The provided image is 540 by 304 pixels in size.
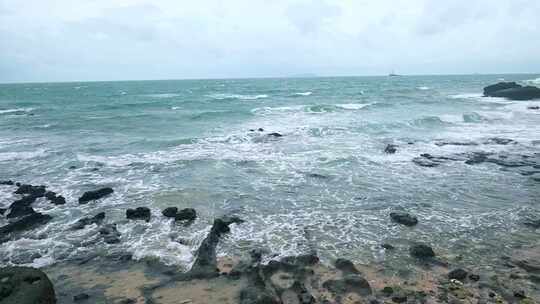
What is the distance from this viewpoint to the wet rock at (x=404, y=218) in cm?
1351

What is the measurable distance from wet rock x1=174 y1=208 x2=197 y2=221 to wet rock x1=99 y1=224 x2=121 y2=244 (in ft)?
6.46

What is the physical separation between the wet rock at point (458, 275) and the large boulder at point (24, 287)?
29.9 feet

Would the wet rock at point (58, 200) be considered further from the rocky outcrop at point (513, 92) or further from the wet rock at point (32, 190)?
the rocky outcrop at point (513, 92)

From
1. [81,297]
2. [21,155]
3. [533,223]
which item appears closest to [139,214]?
[81,297]

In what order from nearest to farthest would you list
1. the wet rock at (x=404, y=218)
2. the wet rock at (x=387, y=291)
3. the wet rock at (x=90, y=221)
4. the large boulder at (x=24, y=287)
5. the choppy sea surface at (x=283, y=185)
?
the large boulder at (x=24, y=287)
the wet rock at (x=387, y=291)
the choppy sea surface at (x=283, y=185)
the wet rock at (x=404, y=218)
the wet rock at (x=90, y=221)

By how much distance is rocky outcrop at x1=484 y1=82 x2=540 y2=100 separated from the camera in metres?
54.7

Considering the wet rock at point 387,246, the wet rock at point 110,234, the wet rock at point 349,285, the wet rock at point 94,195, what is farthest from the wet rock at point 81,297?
the wet rock at point 387,246

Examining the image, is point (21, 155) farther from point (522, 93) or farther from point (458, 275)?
point (522, 93)

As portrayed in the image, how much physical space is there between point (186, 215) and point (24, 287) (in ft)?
19.9

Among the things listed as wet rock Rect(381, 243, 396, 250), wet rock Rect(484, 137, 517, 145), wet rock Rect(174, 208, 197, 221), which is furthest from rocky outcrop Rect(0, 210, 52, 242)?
wet rock Rect(484, 137, 517, 145)

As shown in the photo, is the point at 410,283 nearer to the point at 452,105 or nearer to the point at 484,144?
the point at 484,144

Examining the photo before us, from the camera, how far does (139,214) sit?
47.5ft

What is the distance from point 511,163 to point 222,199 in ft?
48.6

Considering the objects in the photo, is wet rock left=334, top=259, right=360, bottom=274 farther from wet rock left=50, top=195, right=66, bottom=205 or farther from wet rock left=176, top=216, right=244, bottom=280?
wet rock left=50, top=195, right=66, bottom=205
